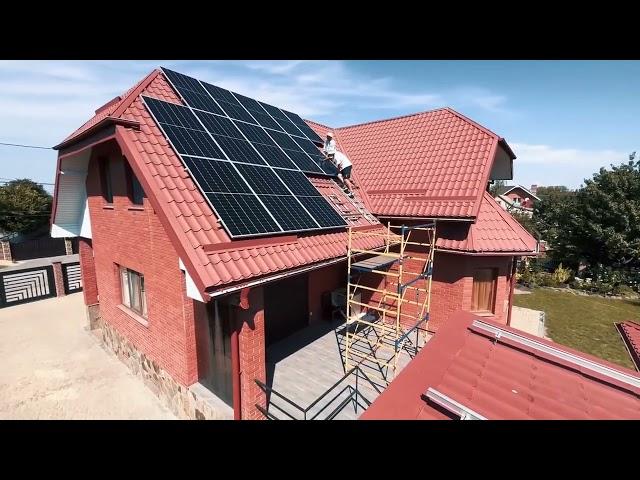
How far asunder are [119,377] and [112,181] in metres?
5.63

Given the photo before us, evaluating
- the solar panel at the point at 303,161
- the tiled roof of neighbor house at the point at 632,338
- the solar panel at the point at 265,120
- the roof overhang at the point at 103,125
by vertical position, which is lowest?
the tiled roof of neighbor house at the point at 632,338

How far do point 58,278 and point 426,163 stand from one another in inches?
762

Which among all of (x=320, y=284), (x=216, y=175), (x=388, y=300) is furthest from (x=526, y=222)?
(x=216, y=175)

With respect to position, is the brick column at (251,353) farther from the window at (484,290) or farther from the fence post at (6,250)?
the fence post at (6,250)

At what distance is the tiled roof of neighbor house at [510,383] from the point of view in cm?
309

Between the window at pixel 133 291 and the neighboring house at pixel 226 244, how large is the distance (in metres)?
0.06

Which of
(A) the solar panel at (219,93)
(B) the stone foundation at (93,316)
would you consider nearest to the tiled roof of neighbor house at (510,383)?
(A) the solar panel at (219,93)

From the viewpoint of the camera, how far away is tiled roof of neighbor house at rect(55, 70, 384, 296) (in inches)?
204

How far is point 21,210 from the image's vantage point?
1146 inches

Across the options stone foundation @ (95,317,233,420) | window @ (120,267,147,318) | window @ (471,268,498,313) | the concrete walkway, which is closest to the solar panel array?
Result: stone foundation @ (95,317,233,420)

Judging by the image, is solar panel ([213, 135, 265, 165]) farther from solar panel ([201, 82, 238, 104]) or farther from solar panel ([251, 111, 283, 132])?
solar panel ([201, 82, 238, 104])

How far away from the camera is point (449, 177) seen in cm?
1039
